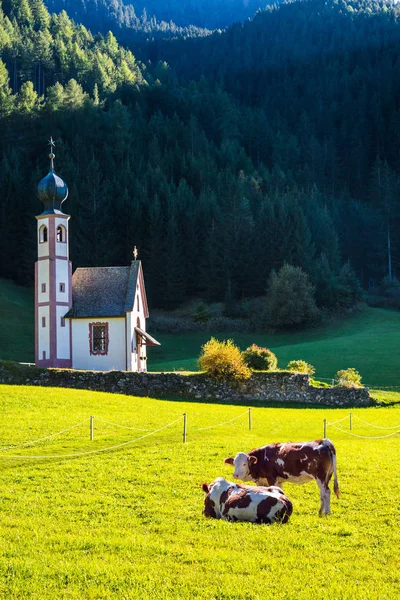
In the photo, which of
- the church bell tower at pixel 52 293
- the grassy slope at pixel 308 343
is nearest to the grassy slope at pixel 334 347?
the grassy slope at pixel 308 343

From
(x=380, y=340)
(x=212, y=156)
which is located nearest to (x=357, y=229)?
(x=212, y=156)

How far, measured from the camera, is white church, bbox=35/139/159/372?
147 ft

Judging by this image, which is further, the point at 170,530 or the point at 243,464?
the point at 243,464

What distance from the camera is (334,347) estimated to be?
55000mm

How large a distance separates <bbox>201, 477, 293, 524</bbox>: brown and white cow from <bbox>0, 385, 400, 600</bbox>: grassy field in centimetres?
24

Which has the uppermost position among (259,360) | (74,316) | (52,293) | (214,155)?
(214,155)

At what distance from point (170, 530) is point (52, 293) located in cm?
3452

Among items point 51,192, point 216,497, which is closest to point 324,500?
point 216,497

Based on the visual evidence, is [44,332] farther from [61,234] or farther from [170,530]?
[170,530]

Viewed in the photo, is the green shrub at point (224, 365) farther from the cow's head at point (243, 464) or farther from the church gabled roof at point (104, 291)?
the cow's head at point (243, 464)

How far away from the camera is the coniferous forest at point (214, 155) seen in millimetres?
79312

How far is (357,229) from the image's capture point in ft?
331

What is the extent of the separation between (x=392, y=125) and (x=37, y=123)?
6247 cm

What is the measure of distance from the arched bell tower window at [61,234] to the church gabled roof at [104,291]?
267 cm
